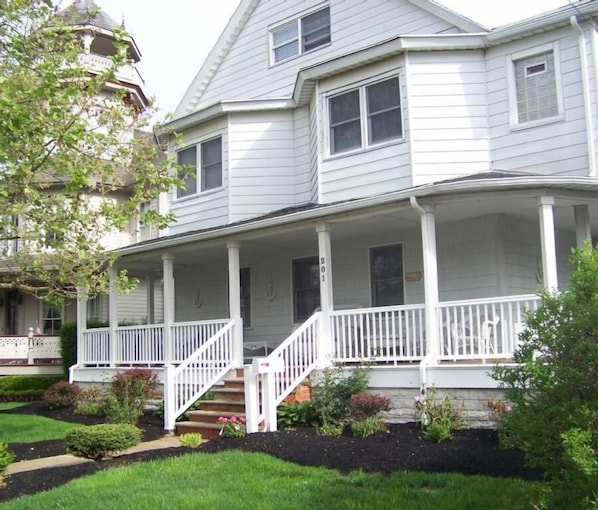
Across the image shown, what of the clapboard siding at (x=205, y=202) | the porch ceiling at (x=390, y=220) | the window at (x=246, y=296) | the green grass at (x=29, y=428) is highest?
the clapboard siding at (x=205, y=202)

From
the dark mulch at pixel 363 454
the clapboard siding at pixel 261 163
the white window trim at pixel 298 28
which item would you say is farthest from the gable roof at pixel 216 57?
the dark mulch at pixel 363 454

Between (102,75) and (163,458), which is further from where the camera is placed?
(102,75)

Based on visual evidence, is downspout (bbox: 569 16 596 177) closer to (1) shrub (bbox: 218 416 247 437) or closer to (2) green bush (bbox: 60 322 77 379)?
(1) shrub (bbox: 218 416 247 437)

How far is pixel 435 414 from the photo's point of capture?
31.3 ft

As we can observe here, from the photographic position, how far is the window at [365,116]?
13.1 meters

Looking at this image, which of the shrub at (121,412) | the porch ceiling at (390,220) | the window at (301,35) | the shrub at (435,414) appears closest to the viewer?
the shrub at (435,414)

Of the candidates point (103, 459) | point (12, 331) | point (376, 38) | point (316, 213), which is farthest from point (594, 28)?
point (12, 331)

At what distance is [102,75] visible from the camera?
10.5 metres

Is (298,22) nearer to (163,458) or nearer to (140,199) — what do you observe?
(140,199)

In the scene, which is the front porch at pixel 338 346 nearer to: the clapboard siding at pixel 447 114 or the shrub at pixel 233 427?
the shrub at pixel 233 427

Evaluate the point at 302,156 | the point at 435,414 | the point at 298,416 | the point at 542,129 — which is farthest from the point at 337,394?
the point at 302,156

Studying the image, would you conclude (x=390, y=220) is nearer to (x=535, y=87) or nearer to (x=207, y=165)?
(x=535, y=87)

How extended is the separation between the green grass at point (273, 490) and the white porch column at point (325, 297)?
12.6 ft

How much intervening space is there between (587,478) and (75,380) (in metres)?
14.4
